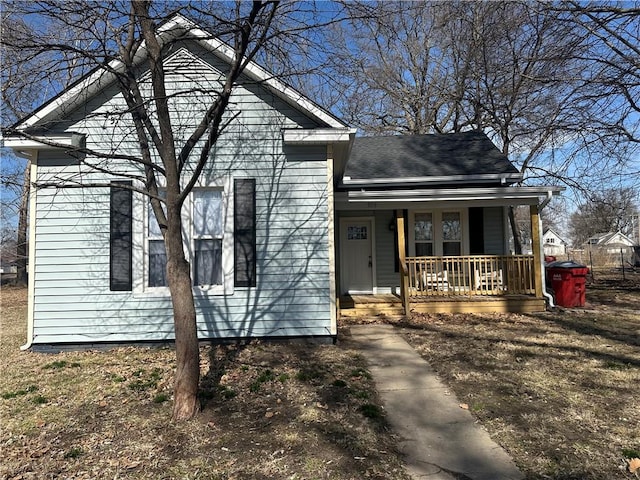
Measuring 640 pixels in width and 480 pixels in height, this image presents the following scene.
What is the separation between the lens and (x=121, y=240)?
695 centimetres

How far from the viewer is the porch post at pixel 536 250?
959cm

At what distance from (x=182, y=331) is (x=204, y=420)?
2.98 feet

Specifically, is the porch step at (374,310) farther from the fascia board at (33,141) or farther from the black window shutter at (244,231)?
the fascia board at (33,141)

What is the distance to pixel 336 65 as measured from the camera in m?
4.59

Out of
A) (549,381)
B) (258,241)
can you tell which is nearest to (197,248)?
(258,241)

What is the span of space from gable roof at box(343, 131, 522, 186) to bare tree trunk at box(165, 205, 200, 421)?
6848 mm

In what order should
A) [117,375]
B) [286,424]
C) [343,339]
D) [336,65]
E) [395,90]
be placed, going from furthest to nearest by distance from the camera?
[395,90], [343,339], [117,375], [336,65], [286,424]

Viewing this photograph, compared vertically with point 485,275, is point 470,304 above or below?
below

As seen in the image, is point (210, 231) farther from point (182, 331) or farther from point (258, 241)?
point (182, 331)

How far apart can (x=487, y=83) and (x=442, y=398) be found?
16349 mm

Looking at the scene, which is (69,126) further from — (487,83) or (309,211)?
(487,83)

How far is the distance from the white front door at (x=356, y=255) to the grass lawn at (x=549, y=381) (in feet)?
7.52

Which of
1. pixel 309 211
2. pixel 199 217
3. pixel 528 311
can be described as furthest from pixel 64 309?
pixel 528 311

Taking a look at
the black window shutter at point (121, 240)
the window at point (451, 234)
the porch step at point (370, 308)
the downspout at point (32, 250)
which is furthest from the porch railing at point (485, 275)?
the downspout at point (32, 250)
